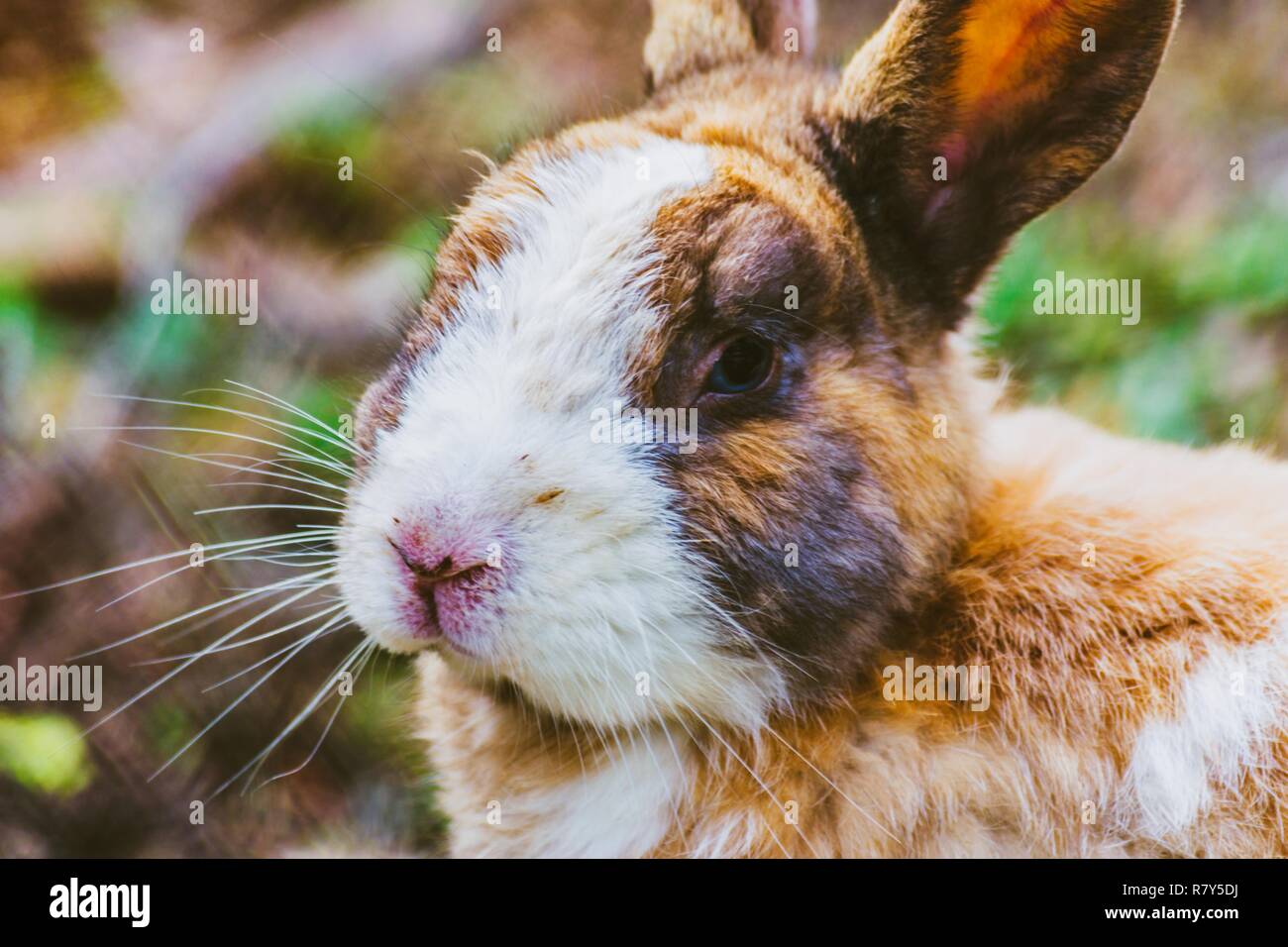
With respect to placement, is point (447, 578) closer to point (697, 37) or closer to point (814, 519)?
point (814, 519)

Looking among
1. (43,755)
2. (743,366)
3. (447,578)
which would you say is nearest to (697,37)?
(743,366)

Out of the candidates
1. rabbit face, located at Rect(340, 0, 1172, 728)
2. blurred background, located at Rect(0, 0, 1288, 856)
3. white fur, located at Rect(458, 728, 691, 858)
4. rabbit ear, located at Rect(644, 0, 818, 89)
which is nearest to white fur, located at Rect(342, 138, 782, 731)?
rabbit face, located at Rect(340, 0, 1172, 728)

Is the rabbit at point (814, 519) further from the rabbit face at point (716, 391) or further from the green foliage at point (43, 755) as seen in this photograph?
the green foliage at point (43, 755)

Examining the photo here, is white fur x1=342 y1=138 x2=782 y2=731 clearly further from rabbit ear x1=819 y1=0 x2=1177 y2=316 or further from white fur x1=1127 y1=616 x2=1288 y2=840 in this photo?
white fur x1=1127 y1=616 x2=1288 y2=840

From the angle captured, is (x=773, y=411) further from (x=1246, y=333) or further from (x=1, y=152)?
(x=1, y=152)

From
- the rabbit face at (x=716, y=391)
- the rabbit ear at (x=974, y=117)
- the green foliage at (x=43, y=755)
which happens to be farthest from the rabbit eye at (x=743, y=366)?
the green foliage at (x=43, y=755)
